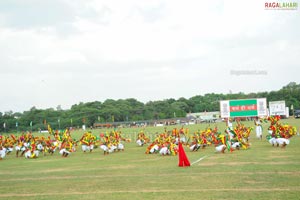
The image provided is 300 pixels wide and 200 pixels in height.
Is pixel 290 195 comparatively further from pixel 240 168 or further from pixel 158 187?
pixel 240 168

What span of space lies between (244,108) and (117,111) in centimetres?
6375

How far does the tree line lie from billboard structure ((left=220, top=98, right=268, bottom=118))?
5041 centimetres

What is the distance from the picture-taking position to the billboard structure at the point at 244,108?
36.8m

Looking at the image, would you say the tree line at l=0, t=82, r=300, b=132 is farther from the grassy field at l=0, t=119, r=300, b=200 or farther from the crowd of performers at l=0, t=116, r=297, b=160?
the grassy field at l=0, t=119, r=300, b=200

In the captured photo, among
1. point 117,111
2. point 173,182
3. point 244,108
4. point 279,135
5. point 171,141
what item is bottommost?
point 173,182

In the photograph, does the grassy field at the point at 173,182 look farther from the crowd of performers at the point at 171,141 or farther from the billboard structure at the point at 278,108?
the billboard structure at the point at 278,108

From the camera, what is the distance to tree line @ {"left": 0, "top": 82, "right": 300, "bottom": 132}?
280ft

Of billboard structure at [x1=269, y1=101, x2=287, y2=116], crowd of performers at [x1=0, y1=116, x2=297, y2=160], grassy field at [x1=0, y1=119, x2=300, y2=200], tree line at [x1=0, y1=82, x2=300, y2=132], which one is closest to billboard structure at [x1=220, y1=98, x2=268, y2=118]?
crowd of performers at [x1=0, y1=116, x2=297, y2=160]

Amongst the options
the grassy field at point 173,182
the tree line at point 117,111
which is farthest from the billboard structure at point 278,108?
the grassy field at point 173,182

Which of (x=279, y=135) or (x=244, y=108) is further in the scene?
(x=244, y=108)

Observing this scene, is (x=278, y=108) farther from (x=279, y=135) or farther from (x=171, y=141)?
(x=171, y=141)

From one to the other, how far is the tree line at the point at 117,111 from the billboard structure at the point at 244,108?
50.4m

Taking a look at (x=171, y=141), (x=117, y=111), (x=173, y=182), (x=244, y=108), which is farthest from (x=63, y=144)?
(x=117, y=111)

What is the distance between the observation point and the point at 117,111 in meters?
98.4
